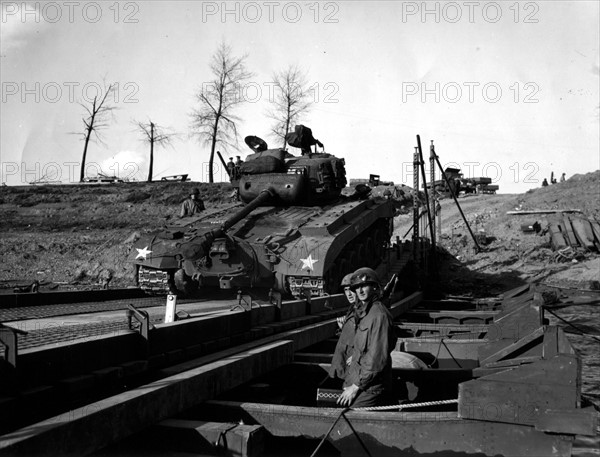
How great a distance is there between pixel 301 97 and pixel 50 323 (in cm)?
2882

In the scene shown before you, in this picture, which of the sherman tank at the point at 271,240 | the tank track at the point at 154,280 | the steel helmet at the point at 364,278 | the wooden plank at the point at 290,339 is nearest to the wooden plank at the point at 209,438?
the wooden plank at the point at 290,339

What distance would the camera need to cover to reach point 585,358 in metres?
10.3

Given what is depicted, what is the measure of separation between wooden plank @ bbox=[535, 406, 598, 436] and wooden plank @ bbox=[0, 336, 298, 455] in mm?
2392

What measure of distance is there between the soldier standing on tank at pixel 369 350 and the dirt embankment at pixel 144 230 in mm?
13923

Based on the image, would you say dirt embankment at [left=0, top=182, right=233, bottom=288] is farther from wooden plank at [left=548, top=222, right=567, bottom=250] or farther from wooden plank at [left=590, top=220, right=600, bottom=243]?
wooden plank at [left=590, top=220, right=600, bottom=243]

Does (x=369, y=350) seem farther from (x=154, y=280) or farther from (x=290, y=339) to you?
(x=154, y=280)

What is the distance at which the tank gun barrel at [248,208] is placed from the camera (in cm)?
1287

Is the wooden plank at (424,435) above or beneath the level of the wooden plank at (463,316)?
beneath

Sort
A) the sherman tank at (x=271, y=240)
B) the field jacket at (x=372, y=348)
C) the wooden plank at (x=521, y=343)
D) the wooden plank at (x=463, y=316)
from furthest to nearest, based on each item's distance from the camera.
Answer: the sherman tank at (x=271, y=240) < the wooden plank at (x=463, y=316) < the wooden plank at (x=521, y=343) < the field jacket at (x=372, y=348)

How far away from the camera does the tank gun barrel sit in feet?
42.2

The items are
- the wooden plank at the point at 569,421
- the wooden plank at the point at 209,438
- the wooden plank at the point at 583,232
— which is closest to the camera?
the wooden plank at the point at 209,438

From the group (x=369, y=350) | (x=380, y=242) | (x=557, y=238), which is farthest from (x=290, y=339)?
(x=557, y=238)

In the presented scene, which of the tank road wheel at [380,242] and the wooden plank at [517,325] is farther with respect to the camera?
the tank road wheel at [380,242]

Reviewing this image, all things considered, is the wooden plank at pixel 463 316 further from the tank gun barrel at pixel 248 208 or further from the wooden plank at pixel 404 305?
the tank gun barrel at pixel 248 208
